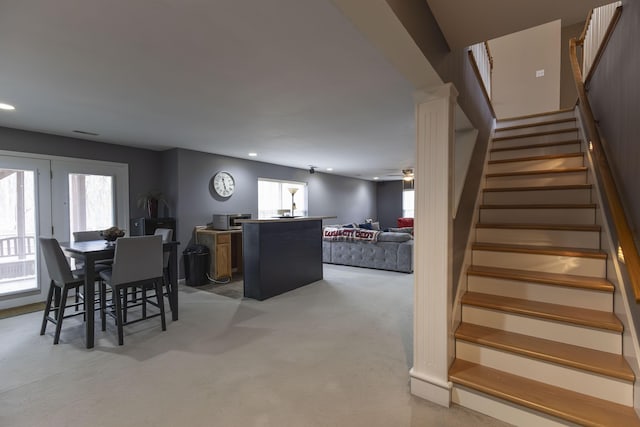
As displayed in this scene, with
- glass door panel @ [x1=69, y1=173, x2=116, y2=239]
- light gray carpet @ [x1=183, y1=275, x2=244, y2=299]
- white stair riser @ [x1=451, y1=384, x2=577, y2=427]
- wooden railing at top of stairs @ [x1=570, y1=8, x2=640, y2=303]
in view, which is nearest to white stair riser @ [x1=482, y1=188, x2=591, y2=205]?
wooden railing at top of stairs @ [x1=570, y1=8, x2=640, y2=303]

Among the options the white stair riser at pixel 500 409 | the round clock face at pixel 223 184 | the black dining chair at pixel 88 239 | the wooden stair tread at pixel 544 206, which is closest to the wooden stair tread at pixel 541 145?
the wooden stair tread at pixel 544 206

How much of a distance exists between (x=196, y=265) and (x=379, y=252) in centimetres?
320

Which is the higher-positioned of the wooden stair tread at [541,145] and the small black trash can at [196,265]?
the wooden stair tread at [541,145]

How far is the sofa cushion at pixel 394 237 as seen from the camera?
17.5 feet

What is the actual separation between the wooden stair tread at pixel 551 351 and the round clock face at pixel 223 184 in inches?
181

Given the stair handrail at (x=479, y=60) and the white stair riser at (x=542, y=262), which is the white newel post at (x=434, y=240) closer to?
the white stair riser at (x=542, y=262)

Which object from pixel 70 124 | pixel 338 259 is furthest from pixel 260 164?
pixel 70 124

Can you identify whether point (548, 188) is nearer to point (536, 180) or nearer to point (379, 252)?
point (536, 180)

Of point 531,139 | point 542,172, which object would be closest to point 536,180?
point 542,172

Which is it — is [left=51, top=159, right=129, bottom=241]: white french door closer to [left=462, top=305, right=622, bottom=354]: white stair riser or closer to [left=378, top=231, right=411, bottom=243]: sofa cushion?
[left=378, top=231, right=411, bottom=243]: sofa cushion

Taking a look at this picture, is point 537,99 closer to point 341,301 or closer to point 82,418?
point 341,301

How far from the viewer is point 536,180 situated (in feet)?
9.46

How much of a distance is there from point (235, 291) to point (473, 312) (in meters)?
3.23

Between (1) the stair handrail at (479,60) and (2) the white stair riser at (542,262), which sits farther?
(1) the stair handrail at (479,60)
